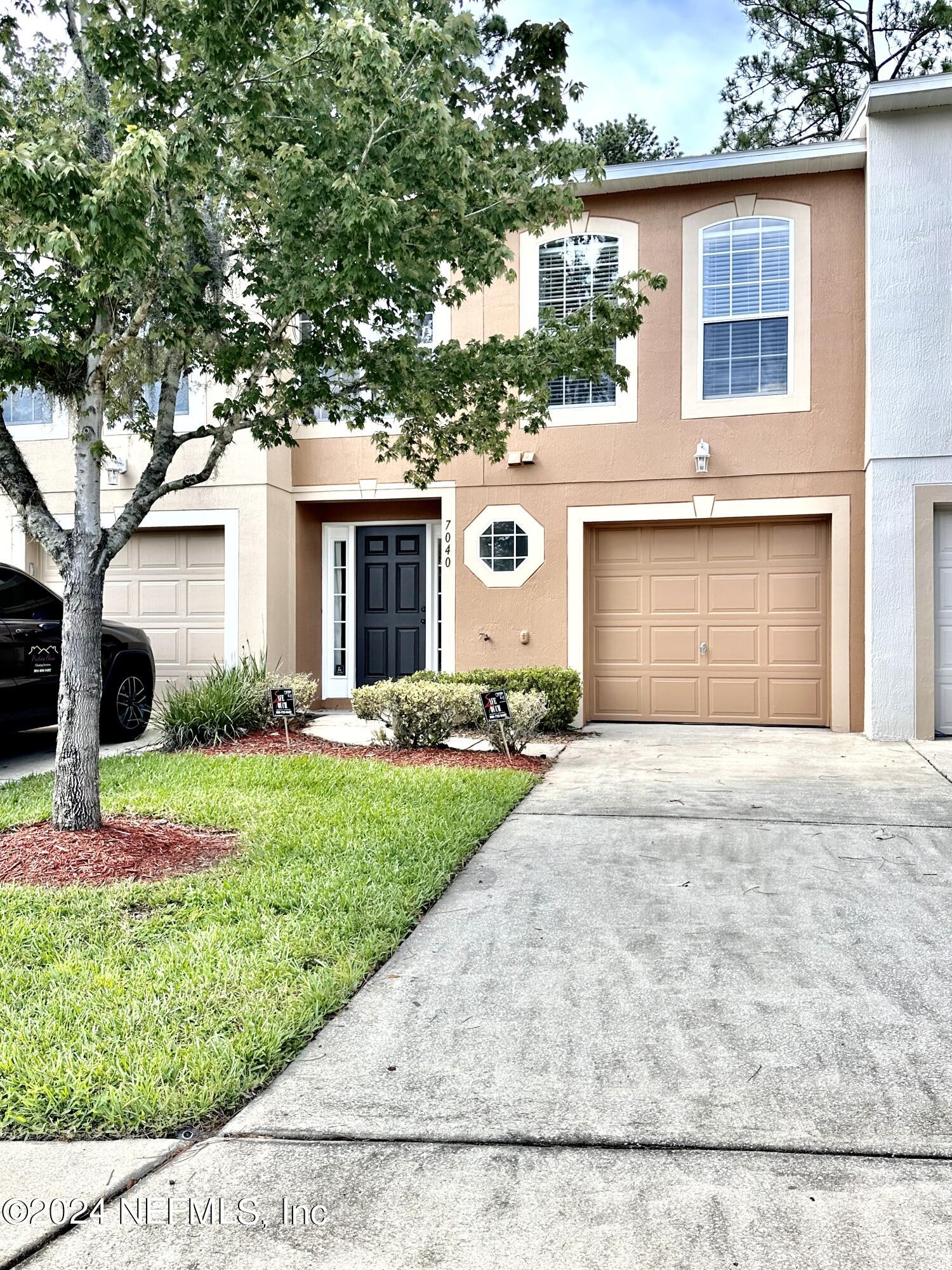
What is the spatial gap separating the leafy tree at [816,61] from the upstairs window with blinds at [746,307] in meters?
7.82

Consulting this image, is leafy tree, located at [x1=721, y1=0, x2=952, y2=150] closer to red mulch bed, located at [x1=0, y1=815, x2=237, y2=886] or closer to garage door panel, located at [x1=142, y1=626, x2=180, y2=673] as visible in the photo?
garage door panel, located at [x1=142, y1=626, x2=180, y2=673]

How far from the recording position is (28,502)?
4914 mm

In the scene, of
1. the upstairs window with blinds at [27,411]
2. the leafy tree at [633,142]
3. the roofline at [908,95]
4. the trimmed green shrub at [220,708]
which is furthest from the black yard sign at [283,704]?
the leafy tree at [633,142]

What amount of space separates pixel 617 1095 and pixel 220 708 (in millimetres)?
6314

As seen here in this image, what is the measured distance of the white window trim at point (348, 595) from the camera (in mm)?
11156

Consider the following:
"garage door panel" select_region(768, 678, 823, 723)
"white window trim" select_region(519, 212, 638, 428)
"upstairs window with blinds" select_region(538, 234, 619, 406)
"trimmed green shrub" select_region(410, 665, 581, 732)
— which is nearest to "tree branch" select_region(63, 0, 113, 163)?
"trimmed green shrub" select_region(410, 665, 581, 732)

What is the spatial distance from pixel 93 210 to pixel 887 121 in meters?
8.32

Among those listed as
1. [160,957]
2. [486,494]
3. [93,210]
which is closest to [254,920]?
[160,957]

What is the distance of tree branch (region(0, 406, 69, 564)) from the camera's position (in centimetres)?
489

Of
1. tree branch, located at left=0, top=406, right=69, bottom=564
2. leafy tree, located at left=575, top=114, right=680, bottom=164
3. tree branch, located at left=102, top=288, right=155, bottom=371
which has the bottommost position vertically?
tree branch, located at left=0, top=406, right=69, bottom=564

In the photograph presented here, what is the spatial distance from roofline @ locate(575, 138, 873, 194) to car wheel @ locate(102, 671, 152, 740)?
21.0 feet

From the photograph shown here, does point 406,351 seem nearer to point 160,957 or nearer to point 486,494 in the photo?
point 160,957

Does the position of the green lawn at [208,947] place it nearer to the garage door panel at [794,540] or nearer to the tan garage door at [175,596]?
the tan garage door at [175,596]

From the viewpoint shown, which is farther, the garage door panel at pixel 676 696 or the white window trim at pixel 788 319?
the garage door panel at pixel 676 696
